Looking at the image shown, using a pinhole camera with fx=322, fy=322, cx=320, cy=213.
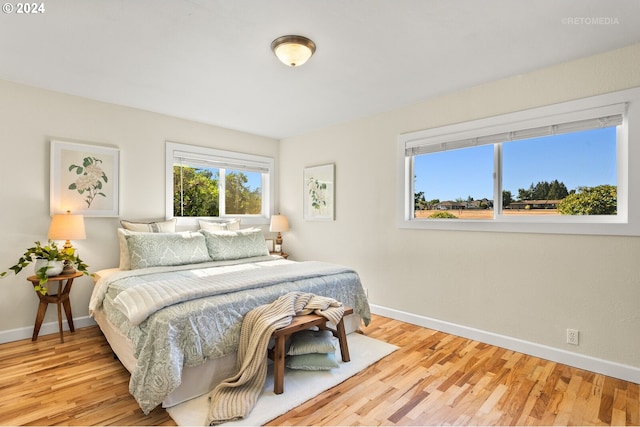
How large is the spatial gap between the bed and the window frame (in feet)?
3.80

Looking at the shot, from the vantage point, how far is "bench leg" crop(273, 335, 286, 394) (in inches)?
82.5

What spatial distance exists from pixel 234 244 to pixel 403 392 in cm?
236

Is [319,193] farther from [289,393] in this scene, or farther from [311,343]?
[289,393]

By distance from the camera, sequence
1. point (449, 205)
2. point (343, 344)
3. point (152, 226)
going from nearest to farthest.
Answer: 1. point (343, 344)
2. point (449, 205)
3. point (152, 226)

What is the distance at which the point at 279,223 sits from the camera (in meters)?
4.71

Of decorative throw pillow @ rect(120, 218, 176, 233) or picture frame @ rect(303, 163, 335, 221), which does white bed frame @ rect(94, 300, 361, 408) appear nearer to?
decorative throw pillow @ rect(120, 218, 176, 233)

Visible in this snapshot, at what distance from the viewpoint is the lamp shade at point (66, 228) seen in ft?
9.68

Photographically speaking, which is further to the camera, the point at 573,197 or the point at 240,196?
the point at 240,196

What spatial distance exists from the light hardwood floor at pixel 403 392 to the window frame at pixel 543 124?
110 centimetres

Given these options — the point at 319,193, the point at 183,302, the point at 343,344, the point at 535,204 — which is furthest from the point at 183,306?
the point at 535,204

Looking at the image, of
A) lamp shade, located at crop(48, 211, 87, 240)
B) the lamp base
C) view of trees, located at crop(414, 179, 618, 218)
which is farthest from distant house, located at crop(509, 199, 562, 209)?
the lamp base

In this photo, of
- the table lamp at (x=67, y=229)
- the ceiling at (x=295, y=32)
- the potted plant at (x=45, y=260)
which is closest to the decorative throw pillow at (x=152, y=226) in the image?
the table lamp at (x=67, y=229)

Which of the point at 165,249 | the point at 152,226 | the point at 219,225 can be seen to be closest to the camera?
the point at 165,249

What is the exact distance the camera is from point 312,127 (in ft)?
14.5
